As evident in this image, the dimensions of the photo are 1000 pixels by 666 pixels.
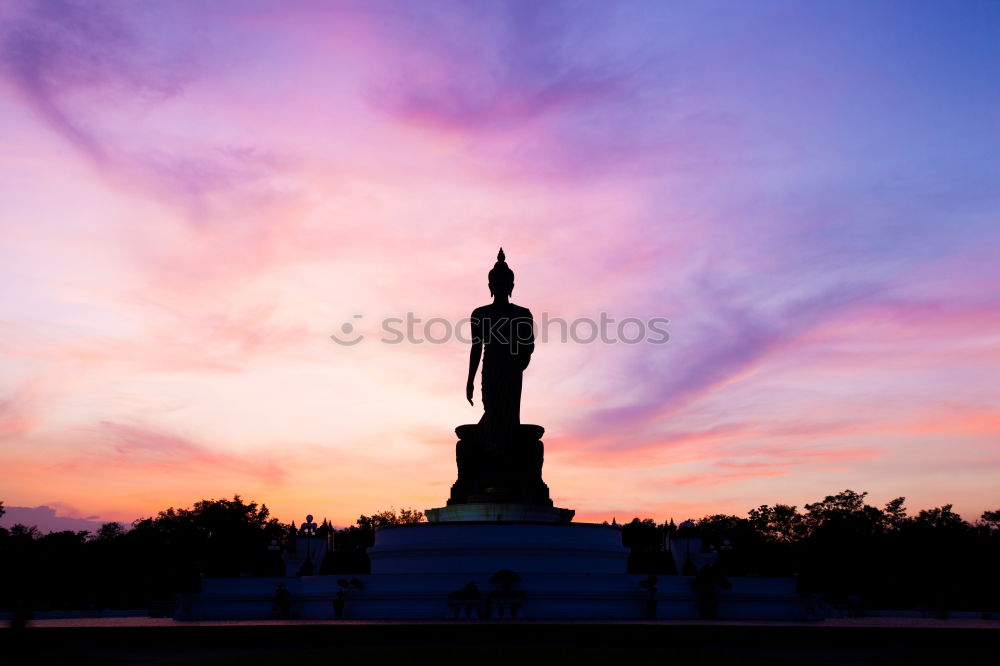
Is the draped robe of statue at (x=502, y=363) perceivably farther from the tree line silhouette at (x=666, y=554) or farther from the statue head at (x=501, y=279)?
the tree line silhouette at (x=666, y=554)

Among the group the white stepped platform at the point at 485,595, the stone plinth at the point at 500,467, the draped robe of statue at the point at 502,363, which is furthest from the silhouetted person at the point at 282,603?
the draped robe of statue at the point at 502,363

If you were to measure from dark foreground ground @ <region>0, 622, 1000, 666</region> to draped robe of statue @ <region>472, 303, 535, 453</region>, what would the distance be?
554 inches

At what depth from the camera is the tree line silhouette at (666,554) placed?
46.0 m

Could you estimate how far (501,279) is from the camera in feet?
119

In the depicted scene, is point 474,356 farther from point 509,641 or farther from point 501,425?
point 509,641

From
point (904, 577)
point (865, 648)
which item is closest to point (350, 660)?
point (865, 648)

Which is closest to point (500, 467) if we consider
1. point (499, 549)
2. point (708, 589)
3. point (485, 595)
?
point (499, 549)

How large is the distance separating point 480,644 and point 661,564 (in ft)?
78.6

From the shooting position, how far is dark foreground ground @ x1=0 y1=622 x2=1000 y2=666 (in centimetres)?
1828

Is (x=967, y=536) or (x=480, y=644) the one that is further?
(x=967, y=536)

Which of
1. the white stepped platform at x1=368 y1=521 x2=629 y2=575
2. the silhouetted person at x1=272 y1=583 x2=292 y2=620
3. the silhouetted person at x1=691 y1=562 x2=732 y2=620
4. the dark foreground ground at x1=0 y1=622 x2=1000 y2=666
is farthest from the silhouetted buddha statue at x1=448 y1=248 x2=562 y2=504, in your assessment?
the dark foreground ground at x1=0 y1=622 x2=1000 y2=666

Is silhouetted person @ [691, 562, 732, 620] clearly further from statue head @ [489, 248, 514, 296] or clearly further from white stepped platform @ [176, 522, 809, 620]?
statue head @ [489, 248, 514, 296]

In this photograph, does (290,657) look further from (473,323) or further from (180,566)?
(180,566)

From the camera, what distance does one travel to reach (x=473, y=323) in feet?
120
